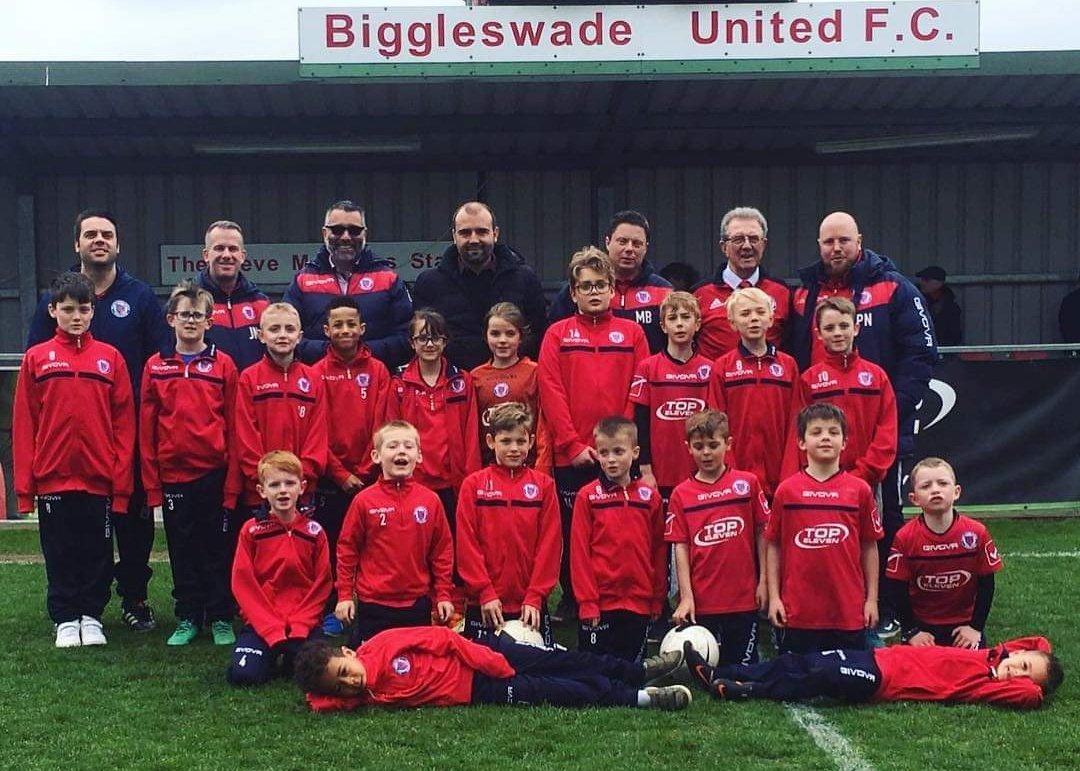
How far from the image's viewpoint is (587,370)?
614cm

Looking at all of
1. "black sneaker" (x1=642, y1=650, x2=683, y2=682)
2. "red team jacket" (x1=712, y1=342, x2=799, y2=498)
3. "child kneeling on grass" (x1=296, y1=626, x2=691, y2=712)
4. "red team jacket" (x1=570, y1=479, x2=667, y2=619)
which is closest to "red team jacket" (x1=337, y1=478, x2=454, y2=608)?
"child kneeling on grass" (x1=296, y1=626, x2=691, y2=712)

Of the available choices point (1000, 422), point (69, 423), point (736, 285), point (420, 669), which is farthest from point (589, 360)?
point (1000, 422)

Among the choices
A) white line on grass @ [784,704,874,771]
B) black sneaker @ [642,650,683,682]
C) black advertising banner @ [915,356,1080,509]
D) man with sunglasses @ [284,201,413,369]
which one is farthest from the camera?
black advertising banner @ [915,356,1080,509]

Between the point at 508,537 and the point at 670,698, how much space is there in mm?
1134

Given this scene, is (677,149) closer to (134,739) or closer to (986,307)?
(986,307)

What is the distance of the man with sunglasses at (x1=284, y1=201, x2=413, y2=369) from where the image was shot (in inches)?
258

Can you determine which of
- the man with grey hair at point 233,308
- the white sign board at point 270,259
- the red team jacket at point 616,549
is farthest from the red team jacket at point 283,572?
the white sign board at point 270,259

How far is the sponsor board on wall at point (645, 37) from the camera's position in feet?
35.8

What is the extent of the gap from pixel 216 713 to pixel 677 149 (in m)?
10.7

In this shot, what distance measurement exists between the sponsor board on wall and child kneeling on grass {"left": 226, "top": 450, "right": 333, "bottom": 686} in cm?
595

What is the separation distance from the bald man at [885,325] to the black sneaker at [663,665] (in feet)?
4.65

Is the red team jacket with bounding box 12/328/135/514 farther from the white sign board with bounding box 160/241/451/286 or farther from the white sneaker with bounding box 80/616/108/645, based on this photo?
the white sign board with bounding box 160/241/451/286

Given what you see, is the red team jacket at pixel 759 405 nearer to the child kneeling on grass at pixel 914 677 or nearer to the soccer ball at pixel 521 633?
the child kneeling on grass at pixel 914 677

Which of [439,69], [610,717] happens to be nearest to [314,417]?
[610,717]
